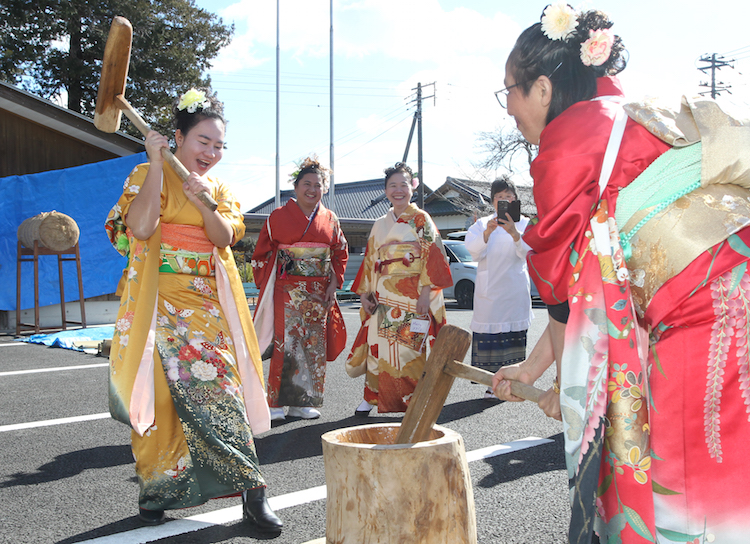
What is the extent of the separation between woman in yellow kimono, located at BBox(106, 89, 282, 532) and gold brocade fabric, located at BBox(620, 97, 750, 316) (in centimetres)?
181

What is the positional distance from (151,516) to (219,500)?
0.47 metres

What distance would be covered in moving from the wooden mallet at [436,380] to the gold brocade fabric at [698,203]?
723mm

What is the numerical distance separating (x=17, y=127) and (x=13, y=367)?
4.74 m

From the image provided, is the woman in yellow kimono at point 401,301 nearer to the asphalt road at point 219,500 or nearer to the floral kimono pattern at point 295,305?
the asphalt road at point 219,500

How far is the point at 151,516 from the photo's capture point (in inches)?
106

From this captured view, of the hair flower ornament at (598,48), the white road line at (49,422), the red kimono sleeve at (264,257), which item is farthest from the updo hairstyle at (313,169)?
the hair flower ornament at (598,48)

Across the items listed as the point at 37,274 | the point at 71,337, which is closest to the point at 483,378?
the point at 71,337

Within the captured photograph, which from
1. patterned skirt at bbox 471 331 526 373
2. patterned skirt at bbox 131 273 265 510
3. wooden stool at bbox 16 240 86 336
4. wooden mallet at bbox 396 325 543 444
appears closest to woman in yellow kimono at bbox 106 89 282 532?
patterned skirt at bbox 131 273 265 510

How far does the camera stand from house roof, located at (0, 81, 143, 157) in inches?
360

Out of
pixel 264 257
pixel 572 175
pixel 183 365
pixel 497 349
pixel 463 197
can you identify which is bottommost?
pixel 497 349

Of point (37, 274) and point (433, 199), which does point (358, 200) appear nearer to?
point (433, 199)

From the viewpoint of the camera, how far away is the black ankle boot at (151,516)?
8.82ft

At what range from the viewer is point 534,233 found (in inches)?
58.7

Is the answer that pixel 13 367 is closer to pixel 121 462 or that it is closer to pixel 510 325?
pixel 121 462
